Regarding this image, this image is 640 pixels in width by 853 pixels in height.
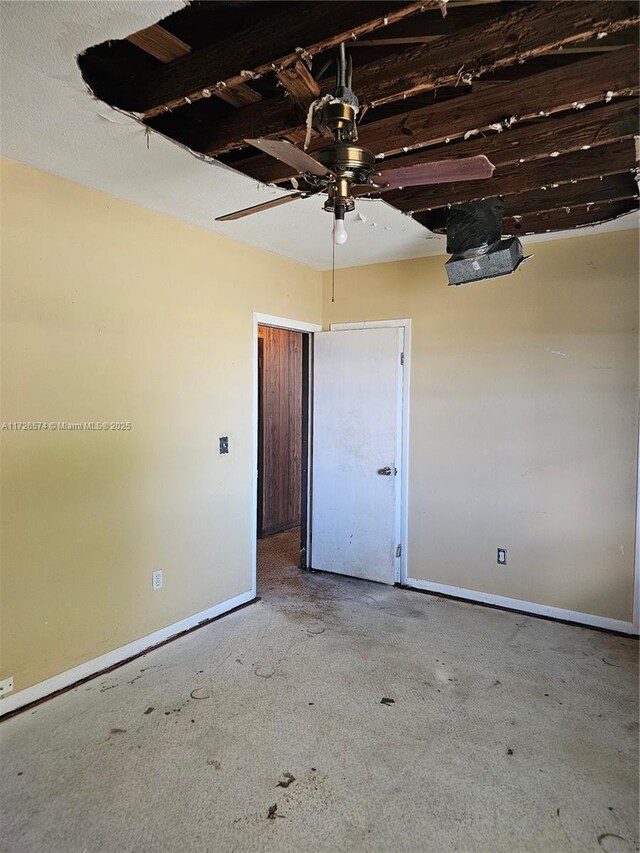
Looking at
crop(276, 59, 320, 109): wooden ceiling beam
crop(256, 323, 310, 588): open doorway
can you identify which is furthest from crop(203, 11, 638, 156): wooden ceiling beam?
crop(256, 323, 310, 588): open doorway

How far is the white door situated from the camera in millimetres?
4160

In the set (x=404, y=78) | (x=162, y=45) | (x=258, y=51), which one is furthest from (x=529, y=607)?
Result: (x=162, y=45)

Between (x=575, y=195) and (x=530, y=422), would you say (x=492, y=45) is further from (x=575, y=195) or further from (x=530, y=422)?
(x=530, y=422)

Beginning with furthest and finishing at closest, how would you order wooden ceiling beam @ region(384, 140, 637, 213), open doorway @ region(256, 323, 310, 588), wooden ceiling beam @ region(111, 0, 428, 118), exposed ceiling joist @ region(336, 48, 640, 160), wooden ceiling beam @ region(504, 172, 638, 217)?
1. open doorway @ region(256, 323, 310, 588)
2. wooden ceiling beam @ region(504, 172, 638, 217)
3. wooden ceiling beam @ region(384, 140, 637, 213)
4. exposed ceiling joist @ region(336, 48, 640, 160)
5. wooden ceiling beam @ region(111, 0, 428, 118)

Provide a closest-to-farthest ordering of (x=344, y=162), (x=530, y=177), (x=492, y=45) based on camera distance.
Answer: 1. (x=492, y=45)
2. (x=344, y=162)
3. (x=530, y=177)

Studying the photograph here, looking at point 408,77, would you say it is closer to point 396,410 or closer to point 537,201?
point 537,201

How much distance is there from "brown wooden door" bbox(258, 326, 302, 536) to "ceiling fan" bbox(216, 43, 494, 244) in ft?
11.5

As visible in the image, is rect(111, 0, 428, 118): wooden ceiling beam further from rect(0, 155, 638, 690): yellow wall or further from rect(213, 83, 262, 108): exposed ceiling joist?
rect(0, 155, 638, 690): yellow wall

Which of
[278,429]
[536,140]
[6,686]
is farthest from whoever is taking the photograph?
[278,429]

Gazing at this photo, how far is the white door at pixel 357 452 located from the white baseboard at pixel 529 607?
12.1 inches

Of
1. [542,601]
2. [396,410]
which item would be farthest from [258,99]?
[542,601]

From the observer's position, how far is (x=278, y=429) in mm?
5715

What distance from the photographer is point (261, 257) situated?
12.7 ft

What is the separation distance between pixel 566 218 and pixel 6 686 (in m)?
3.97
